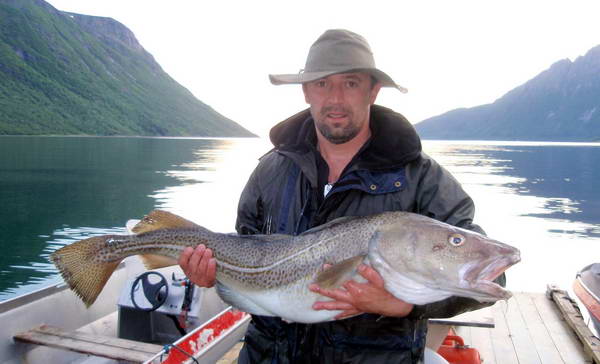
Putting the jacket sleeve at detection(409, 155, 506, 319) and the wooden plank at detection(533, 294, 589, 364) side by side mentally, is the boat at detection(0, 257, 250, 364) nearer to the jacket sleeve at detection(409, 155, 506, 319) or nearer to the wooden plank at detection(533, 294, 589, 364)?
the jacket sleeve at detection(409, 155, 506, 319)

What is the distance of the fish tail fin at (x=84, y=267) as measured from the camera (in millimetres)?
3758

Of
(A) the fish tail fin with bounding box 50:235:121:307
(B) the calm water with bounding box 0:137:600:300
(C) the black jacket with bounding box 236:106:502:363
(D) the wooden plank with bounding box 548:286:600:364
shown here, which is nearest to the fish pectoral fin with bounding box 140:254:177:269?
(A) the fish tail fin with bounding box 50:235:121:307

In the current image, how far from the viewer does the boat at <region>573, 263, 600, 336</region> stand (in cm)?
790

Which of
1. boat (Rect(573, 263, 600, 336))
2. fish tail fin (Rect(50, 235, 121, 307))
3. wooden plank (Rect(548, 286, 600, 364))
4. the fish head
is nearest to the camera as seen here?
the fish head

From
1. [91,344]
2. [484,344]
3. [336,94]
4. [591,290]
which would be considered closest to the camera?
[336,94]

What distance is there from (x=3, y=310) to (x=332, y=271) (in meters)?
5.02

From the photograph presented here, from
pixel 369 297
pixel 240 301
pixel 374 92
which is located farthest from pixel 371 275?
pixel 374 92

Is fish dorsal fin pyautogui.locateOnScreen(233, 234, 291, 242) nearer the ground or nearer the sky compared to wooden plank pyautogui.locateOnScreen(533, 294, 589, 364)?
nearer the sky

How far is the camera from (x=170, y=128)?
7840 inches

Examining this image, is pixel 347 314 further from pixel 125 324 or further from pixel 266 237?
pixel 125 324

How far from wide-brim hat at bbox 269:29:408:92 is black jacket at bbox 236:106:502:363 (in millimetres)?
399

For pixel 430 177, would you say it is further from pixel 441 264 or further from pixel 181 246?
pixel 181 246

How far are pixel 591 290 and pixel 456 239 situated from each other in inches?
280

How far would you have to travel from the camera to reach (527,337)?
769cm
